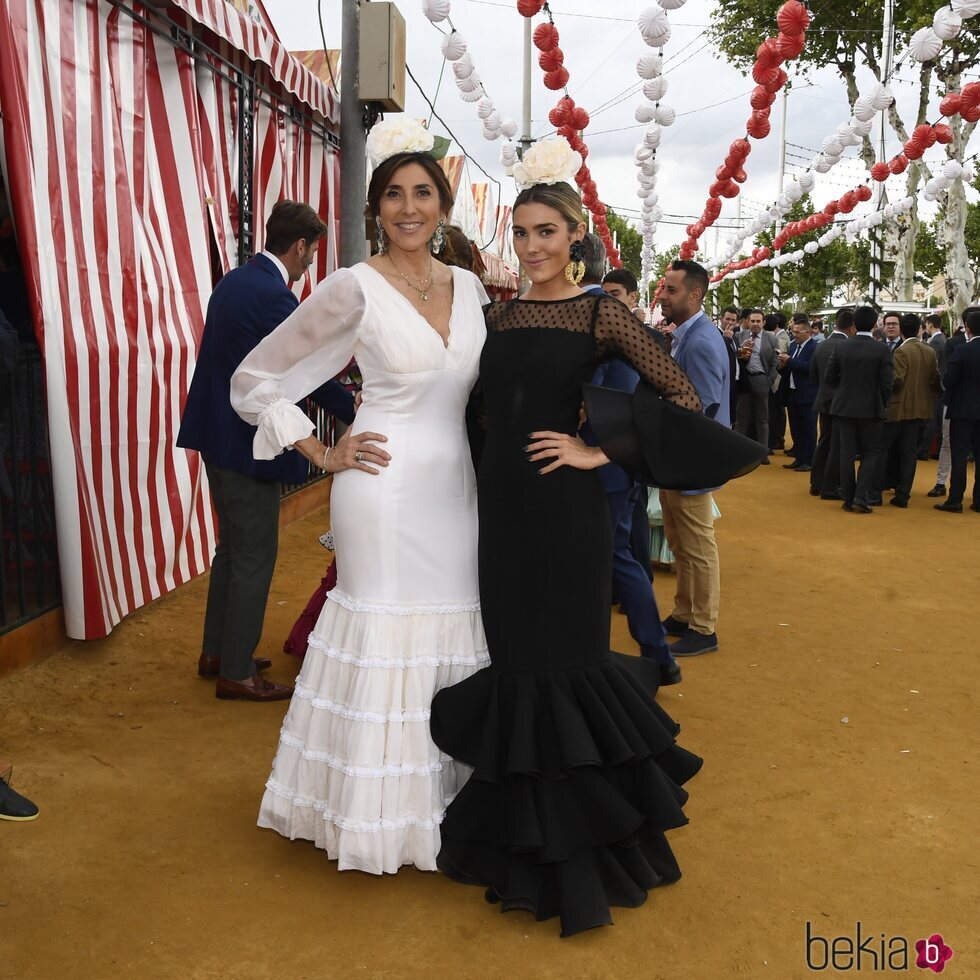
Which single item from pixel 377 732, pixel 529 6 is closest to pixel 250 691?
pixel 377 732

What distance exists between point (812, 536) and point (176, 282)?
5.86m

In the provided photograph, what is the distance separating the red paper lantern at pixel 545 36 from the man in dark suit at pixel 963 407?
498cm

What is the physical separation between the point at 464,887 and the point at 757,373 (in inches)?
433

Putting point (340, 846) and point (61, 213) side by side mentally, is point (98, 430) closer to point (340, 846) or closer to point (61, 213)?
point (61, 213)

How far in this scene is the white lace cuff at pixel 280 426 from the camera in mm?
3029

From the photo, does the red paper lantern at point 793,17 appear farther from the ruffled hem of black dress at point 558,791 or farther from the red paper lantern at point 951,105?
the ruffled hem of black dress at point 558,791

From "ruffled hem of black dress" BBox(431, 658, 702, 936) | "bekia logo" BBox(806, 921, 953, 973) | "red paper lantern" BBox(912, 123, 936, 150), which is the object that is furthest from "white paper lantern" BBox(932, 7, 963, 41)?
"bekia logo" BBox(806, 921, 953, 973)

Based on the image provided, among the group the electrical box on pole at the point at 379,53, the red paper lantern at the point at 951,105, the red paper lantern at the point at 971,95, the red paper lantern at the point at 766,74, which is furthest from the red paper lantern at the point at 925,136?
the electrical box on pole at the point at 379,53

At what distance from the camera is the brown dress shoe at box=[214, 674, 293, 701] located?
441 centimetres

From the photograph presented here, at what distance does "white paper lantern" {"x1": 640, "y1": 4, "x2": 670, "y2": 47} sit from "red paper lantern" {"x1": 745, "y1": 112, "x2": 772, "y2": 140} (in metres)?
2.13

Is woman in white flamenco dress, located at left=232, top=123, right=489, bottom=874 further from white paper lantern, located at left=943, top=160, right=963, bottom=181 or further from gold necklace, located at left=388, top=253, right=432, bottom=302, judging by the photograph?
white paper lantern, located at left=943, top=160, right=963, bottom=181

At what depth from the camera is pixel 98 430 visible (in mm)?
4852

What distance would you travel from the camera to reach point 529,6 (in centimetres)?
824

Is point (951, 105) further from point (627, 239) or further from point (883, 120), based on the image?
point (627, 239)
